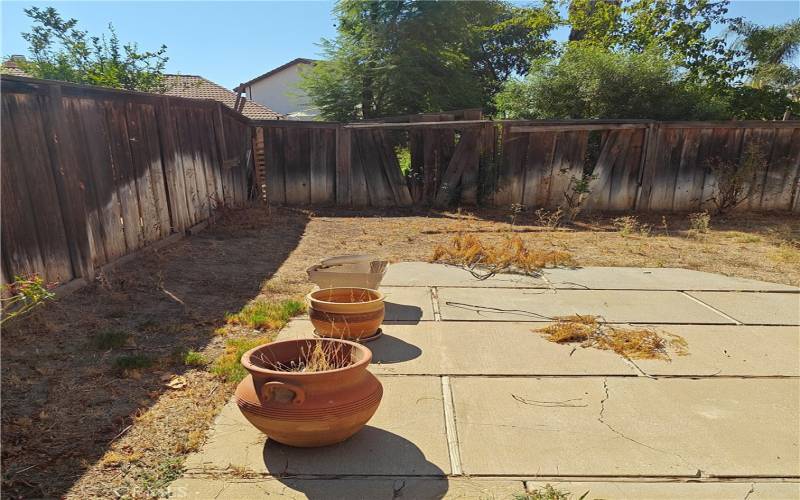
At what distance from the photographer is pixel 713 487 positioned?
215 cm

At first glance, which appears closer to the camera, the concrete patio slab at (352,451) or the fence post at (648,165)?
the concrete patio slab at (352,451)

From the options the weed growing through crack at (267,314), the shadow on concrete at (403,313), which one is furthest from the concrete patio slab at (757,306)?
the weed growing through crack at (267,314)

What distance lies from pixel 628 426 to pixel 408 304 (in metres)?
2.33

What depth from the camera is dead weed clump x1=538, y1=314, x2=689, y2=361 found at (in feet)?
11.7

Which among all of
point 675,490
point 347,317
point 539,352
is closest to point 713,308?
point 539,352

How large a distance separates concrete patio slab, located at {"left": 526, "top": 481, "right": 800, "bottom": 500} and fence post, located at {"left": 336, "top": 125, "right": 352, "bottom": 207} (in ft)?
27.7

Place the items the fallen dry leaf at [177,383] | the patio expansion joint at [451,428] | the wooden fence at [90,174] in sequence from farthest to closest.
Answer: the wooden fence at [90,174], the fallen dry leaf at [177,383], the patio expansion joint at [451,428]

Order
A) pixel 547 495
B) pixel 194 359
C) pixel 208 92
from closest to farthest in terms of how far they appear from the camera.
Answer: pixel 547 495
pixel 194 359
pixel 208 92

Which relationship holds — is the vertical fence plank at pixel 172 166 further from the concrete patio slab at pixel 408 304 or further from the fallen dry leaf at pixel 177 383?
the fallen dry leaf at pixel 177 383

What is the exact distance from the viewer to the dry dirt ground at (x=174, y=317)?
7.37 feet

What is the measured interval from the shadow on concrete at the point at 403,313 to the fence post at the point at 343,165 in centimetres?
583

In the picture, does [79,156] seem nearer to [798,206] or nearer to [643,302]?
[643,302]

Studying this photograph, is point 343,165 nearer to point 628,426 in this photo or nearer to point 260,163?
point 260,163

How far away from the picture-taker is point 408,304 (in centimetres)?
461
